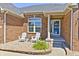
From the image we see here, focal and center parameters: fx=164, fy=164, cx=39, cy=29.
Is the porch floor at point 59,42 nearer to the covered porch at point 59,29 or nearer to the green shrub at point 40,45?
the covered porch at point 59,29

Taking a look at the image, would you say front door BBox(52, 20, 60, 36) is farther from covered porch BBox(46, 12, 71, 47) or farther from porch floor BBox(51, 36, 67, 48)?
porch floor BBox(51, 36, 67, 48)

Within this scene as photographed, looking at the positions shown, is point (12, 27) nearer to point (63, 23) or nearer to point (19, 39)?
point (19, 39)

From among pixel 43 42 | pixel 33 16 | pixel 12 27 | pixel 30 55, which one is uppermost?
pixel 33 16

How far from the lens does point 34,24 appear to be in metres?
10.1

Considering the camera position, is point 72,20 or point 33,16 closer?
point 72,20

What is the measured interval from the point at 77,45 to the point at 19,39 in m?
3.15

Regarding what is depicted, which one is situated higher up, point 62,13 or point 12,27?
point 62,13

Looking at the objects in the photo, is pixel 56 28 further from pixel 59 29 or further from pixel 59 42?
pixel 59 42

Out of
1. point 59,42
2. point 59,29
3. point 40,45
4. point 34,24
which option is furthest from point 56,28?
point 34,24

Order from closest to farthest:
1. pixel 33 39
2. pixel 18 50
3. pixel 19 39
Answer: pixel 18 50 < pixel 33 39 < pixel 19 39

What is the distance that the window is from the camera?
960 centimetres

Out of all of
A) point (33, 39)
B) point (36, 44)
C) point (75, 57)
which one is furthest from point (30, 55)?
point (75, 57)

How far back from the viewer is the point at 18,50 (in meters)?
7.84

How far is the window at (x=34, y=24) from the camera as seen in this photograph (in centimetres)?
960
